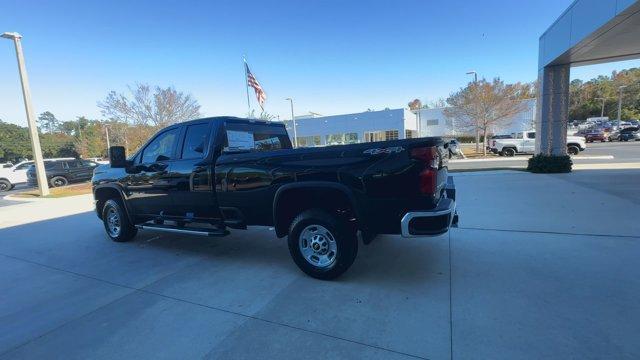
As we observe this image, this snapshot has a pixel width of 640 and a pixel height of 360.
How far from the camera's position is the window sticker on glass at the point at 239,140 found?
193 inches

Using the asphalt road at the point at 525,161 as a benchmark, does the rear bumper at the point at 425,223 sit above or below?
above

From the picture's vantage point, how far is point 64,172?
2023 centimetres

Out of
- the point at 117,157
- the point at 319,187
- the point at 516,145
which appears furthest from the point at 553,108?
the point at 117,157

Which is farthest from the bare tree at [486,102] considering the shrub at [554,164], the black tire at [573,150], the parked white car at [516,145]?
the shrub at [554,164]

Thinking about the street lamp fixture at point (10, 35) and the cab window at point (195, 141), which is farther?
the street lamp fixture at point (10, 35)

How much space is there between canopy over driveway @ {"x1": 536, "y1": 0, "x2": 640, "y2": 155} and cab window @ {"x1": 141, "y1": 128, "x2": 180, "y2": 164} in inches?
374

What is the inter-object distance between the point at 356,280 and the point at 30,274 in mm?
4805

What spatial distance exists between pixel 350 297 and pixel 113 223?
5251mm

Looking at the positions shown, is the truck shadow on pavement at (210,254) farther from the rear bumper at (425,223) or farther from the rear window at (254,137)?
the rear window at (254,137)

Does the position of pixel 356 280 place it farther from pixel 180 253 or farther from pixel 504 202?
pixel 504 202

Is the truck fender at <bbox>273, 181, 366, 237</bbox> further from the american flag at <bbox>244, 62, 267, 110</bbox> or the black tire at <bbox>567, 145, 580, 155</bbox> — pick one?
the black tire at <bbox>567, 145, 580, 155</bbox>

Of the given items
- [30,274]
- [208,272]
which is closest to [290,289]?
→ [208,272]

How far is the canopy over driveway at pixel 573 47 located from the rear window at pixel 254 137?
7.82 m

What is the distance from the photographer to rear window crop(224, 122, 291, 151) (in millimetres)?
4938
